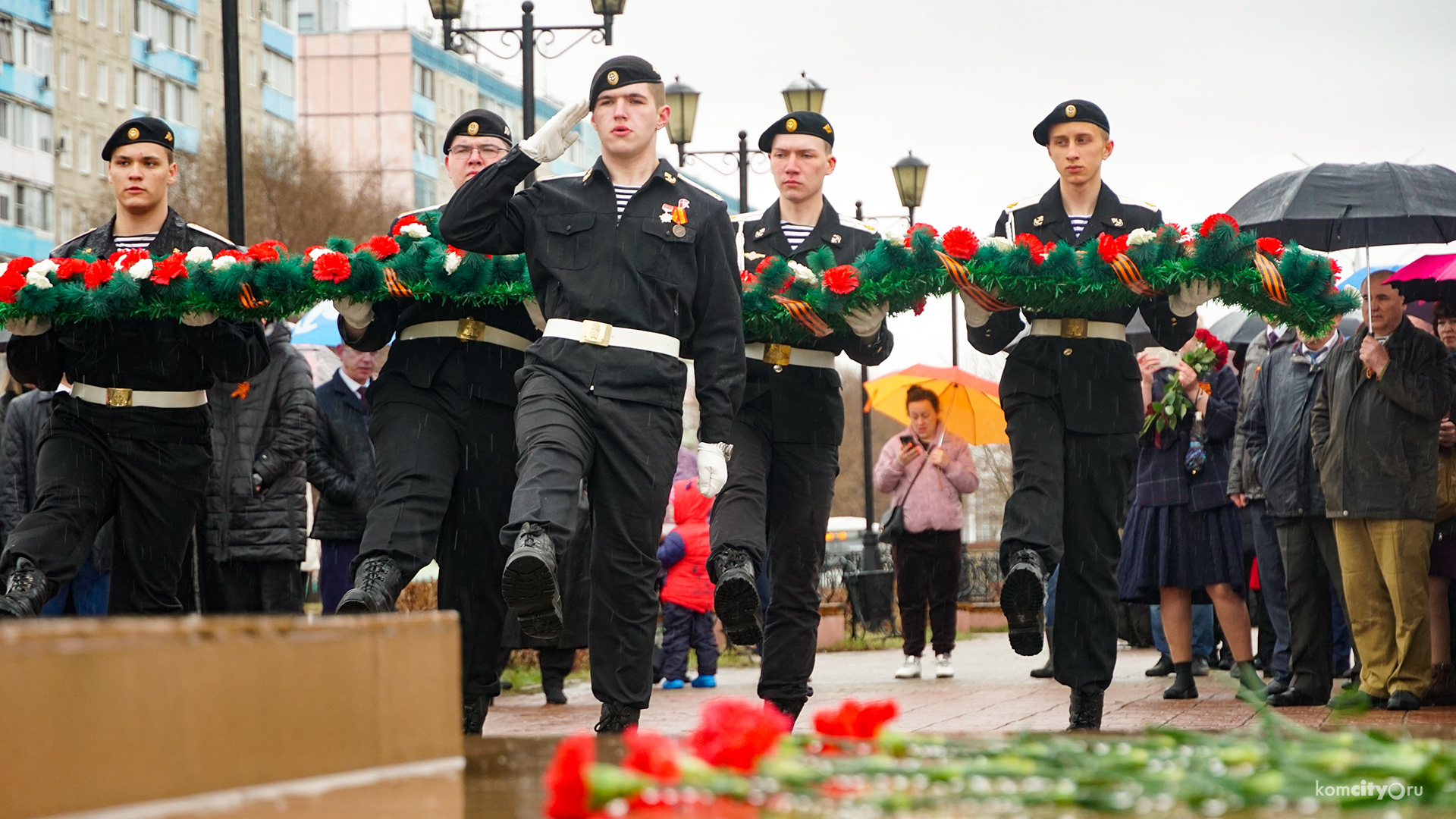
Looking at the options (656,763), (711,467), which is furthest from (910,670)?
(656,763)

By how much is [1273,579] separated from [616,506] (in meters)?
6.02

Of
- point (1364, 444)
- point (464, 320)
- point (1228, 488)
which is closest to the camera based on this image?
point (464, 320)

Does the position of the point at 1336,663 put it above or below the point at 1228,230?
below

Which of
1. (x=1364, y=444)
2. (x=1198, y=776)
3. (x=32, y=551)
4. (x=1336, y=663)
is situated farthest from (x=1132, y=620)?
(x=1198, y=776)

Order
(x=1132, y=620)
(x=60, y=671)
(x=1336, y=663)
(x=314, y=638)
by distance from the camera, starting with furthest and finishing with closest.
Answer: (x=1132, y=620)
(x=1336, y=663)
(x=314, y=638)
(x=60, y=671)

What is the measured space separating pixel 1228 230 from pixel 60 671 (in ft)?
19.1

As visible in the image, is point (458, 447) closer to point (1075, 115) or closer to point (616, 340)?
point (616, 340)

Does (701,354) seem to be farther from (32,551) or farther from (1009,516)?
(32,551)

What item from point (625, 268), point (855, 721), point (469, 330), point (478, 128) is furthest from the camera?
point (478, 128)

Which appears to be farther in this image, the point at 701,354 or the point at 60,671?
the point at 701,354

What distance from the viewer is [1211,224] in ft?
23.1

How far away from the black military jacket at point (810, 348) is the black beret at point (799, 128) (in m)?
0.32

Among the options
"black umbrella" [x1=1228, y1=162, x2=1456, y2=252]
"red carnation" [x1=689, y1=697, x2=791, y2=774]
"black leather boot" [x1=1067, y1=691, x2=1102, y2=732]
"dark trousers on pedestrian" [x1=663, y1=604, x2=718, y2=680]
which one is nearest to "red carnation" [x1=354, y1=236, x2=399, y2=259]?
"black leather boot" [x1=1067, y1=691, x2=1102, y2=732]

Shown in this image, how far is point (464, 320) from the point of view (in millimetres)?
7117
